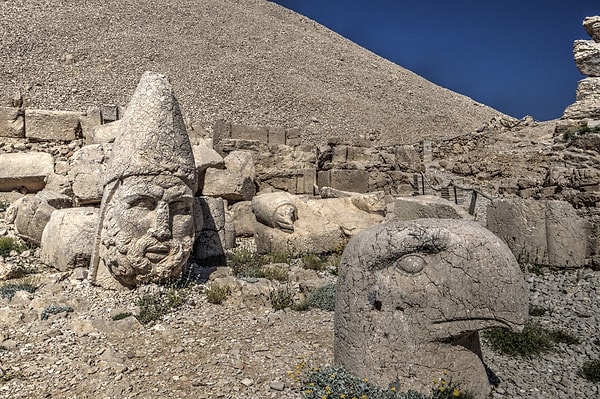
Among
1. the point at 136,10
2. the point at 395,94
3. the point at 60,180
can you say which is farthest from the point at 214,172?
the point at 136,10

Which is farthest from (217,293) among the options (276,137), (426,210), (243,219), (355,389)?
(276,137)

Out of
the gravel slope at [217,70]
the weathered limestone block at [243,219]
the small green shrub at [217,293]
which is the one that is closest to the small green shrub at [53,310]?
the small green shrub at [217,293]

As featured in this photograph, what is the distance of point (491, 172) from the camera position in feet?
47.8

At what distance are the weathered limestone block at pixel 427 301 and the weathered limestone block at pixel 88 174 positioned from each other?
548 cm

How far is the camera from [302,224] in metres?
7.75

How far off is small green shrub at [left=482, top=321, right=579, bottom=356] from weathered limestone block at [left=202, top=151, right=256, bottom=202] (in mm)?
5629

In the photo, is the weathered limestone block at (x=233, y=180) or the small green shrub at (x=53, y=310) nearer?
the small green shrub at (x=53, y=310)

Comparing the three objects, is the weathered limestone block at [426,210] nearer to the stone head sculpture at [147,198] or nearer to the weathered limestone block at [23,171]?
the stone head sculpture at [147,198]

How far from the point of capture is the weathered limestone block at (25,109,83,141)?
9.50 meters

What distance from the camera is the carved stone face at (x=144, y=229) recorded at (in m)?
5.07

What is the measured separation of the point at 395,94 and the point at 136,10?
1931 centimetres

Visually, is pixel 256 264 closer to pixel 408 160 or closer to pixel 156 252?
pixel 156 252

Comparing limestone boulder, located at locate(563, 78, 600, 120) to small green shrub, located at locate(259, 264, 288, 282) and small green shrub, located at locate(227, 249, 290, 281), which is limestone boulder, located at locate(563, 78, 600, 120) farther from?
small green shrub, located at locate(259, 264, 288, 282)

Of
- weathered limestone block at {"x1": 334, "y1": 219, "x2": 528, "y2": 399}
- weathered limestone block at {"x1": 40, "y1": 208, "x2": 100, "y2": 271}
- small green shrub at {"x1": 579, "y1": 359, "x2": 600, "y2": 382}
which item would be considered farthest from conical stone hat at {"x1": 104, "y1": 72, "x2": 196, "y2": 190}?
small green shrub at {"x1": 579, "y1": 359, "x2": 600, "y2": 382}
